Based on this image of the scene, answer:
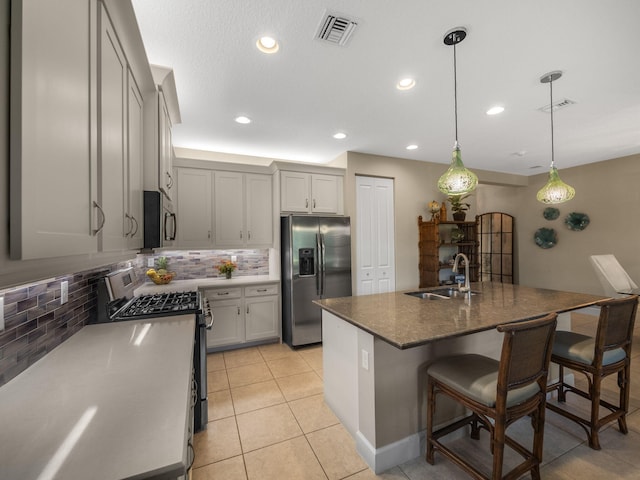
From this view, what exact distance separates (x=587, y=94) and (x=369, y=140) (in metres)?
2.17

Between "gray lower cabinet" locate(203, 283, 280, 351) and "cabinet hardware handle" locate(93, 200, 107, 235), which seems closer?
"cabinet hardware handle" locate(93, 200, 107, 235)

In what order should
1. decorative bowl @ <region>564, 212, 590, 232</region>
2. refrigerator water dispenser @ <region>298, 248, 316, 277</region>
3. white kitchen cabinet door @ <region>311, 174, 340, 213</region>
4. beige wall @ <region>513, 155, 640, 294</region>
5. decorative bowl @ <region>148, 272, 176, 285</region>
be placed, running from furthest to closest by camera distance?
decorative bowl @ <region>564, 212, 590, 232</region> < beige wall @ <region>513, 155, 640, 294</region> < white kitchen cabinet door @ <region>311, 174, 340, 213</region> < refrigerator water dispenser @ <region>298, 248, 316, 277</region> < decorative bowl @ <region>148, 272, 176, 285</region>

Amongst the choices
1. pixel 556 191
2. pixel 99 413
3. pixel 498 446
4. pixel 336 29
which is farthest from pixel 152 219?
pixel 556 191

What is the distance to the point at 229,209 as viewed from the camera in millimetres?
3846

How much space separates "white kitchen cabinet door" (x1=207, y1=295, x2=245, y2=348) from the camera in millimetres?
3557

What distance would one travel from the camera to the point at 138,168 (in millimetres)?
1651

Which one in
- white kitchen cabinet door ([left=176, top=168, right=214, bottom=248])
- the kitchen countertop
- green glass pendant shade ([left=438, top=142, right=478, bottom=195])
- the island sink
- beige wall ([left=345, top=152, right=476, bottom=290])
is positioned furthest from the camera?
beige wall ([left=345, top=152, right=476, bottom=290])

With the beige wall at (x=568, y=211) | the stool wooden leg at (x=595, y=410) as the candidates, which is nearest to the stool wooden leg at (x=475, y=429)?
the stool wooden leg at (x=595, y=410)

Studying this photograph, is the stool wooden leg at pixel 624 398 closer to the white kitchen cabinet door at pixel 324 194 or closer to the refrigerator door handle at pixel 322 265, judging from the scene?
the refrigerator door handle at pixel 322 265

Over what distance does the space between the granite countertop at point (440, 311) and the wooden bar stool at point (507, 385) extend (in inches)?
8.1

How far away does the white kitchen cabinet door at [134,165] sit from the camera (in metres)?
1.45

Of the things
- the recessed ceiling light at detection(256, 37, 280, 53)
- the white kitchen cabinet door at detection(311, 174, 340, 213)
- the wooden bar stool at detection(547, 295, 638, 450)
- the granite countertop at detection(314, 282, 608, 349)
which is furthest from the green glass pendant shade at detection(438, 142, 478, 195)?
the white kitchen cabinet door at detection(311, 174, 340, 213)

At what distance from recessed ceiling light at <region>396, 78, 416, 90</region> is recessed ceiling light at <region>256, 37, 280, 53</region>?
1.09 metres

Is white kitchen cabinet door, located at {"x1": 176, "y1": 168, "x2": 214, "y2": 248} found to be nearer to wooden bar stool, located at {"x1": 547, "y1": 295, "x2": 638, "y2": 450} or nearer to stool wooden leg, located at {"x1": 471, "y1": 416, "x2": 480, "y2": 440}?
stool wooden leg, located at {"x1": 471, "y1": 416, "x2": 480, "y2": 440}
